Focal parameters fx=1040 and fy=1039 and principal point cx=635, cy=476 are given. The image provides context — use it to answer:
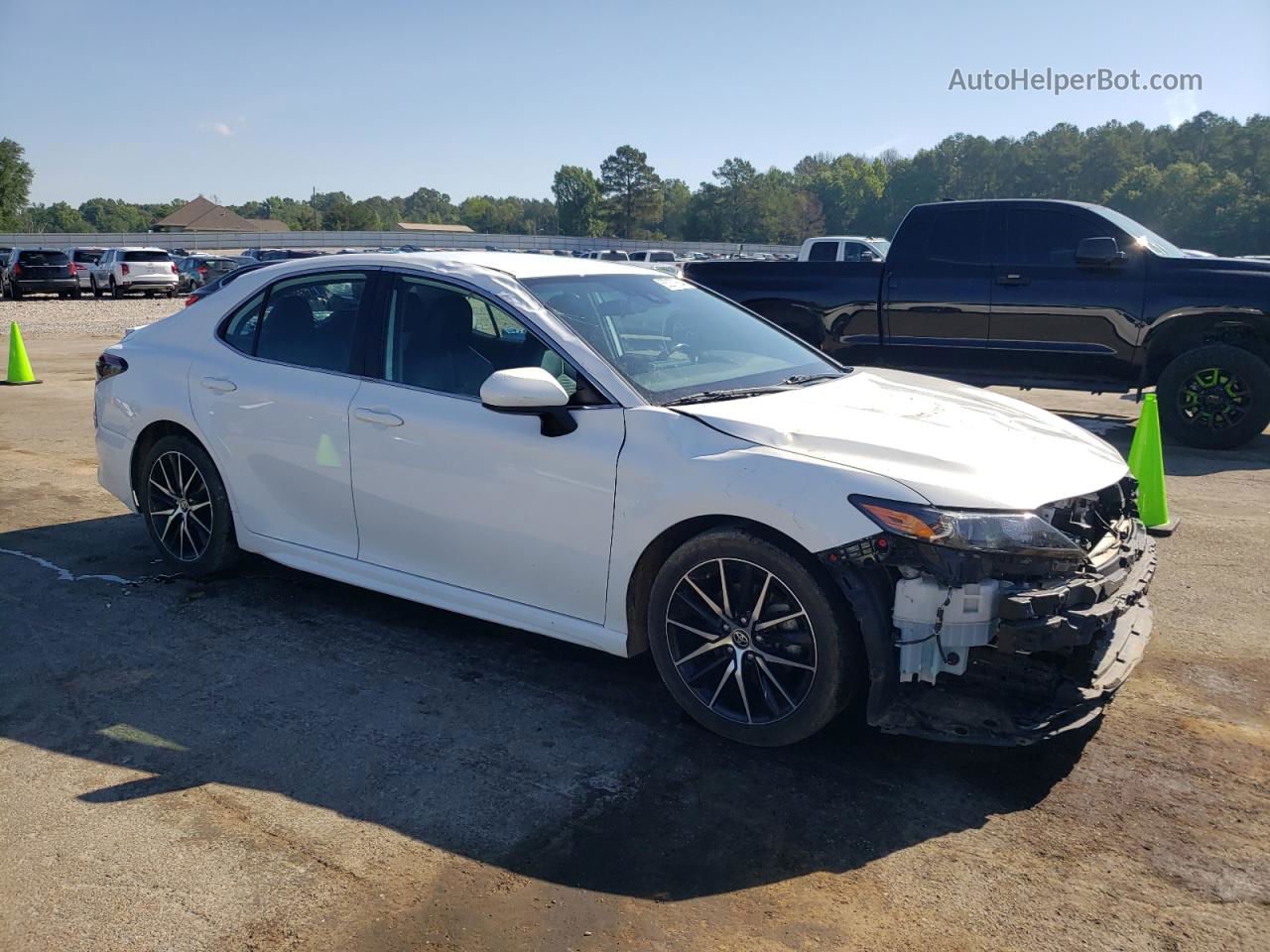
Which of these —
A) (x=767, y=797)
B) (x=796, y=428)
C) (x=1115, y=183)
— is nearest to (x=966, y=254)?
(x=796, y=428)

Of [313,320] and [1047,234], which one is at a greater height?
[1047,234]

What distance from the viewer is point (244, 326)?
206 inches

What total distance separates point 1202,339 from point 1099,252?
1256mm

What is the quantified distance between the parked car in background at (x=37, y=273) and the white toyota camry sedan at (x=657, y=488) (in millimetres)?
34472

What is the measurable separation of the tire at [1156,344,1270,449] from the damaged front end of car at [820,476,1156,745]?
6.80 meters

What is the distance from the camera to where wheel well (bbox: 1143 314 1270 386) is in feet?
30.6

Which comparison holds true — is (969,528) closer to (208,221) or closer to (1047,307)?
(1047,307)

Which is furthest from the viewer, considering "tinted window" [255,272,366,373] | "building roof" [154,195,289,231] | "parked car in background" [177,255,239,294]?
"building roof" [154,195,289,231]

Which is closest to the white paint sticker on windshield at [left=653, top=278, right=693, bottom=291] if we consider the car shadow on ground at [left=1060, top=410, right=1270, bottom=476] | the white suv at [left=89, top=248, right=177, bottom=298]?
the car shadow on ground at [left=1060, top=410, right=1270, bottom=476]

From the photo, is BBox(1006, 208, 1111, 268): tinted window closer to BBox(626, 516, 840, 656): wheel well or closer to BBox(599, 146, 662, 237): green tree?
BBox(626, 516, 840, 656): wheel well

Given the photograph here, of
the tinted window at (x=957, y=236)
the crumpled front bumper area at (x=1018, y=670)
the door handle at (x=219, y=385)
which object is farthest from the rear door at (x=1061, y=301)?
the door handle at (x=219, y=385)

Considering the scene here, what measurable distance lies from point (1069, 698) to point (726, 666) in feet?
3.70

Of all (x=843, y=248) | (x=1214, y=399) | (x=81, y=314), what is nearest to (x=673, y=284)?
(x=1214, y=399)

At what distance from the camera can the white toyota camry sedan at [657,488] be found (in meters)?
3.31
